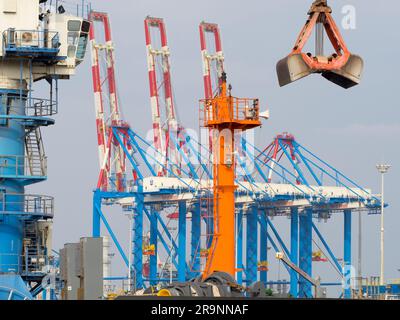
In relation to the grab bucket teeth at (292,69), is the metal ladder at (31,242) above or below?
below

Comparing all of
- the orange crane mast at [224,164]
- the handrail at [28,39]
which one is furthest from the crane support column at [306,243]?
the handrail at [28,39]

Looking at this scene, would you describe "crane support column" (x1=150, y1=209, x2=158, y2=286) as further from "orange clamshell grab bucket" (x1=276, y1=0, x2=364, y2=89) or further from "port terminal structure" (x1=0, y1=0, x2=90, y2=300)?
"orange clamshell grab bucket" (x1=276, y1=0, x2=364, y2=89)

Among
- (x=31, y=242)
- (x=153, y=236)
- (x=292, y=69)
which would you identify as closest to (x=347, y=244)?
(x=153, y=236)

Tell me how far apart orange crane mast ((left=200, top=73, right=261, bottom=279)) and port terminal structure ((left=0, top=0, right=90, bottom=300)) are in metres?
10.9

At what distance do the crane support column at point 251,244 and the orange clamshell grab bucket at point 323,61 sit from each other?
377 feet

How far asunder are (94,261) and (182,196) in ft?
364

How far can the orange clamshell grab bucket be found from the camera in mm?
32969

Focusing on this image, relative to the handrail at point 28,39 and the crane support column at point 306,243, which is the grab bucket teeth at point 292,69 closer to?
the handrail at point 28,39

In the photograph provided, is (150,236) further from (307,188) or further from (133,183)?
(307,188)

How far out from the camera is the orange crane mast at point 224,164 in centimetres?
6325

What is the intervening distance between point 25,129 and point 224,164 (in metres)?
13.2

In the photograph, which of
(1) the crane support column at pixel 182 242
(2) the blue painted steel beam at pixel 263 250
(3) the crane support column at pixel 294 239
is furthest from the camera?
(2) the blue painted steel beam at pixel 263 250

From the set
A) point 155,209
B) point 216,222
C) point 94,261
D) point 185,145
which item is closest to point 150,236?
point 155,209
